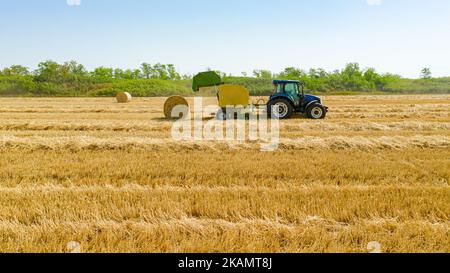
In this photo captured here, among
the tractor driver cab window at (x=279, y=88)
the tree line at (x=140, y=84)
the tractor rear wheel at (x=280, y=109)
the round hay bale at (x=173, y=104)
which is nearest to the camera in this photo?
the tractor rear wheel at (x=280, y=109)

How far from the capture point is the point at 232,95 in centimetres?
1302

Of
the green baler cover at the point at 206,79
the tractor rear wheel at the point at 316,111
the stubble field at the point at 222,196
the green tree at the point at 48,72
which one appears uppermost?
Result: the green tree at the point at 48,72

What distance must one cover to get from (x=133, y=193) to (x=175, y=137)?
431 cm

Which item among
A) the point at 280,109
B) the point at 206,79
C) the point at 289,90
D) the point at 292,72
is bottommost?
the point at 280,109

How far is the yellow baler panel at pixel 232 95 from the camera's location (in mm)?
12977

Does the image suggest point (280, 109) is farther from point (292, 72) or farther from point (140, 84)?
point (292, 72)

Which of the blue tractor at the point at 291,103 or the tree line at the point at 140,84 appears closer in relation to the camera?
the blue tractor at the point at 291,103

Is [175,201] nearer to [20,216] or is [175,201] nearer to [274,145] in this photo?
[20,216]

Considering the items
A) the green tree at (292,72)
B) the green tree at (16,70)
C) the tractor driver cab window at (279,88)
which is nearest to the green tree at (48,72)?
the green tree at (16,70)

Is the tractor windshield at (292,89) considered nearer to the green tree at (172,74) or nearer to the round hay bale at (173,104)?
the round hay bale at (173,104)

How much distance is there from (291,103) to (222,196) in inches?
369

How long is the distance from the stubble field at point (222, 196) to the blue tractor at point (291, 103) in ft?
17.0

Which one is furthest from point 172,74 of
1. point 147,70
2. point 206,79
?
point 206,79
